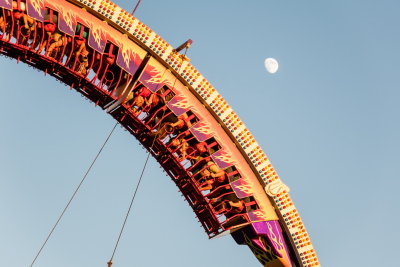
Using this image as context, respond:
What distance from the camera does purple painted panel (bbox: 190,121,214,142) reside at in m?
20.9

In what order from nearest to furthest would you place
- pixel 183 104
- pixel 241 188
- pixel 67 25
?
pixel 67 25
pixel 183 104
pixel 241 188

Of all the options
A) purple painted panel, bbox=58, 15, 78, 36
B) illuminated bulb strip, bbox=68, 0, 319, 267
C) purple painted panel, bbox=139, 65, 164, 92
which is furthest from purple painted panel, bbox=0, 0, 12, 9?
purple painted panel, bbox=139, 65, 164, 92

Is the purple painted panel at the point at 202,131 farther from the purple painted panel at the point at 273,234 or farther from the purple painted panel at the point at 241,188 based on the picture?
the purple painted panel at the point at 273,234

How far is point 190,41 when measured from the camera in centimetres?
2069

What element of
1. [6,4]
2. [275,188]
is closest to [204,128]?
[275,188]

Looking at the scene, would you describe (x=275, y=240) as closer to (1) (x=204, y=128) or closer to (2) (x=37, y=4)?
(1) (x=204, y=128)

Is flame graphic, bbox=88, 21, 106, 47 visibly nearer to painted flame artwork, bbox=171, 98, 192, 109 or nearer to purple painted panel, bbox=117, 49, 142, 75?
purple painted panel, bbox=117, 49, 142, 75

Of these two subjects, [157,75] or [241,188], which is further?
[241,188]

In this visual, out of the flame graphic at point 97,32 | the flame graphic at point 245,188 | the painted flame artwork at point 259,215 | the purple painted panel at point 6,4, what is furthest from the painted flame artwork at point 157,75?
the painted flame artwork at point 259,215

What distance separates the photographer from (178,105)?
20734 mm

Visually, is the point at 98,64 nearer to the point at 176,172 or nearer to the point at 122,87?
the point at 122,87

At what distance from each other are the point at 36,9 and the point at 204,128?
6.69m

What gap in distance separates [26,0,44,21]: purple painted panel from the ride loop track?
3 centimetres

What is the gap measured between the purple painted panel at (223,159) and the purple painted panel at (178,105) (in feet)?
6.23
